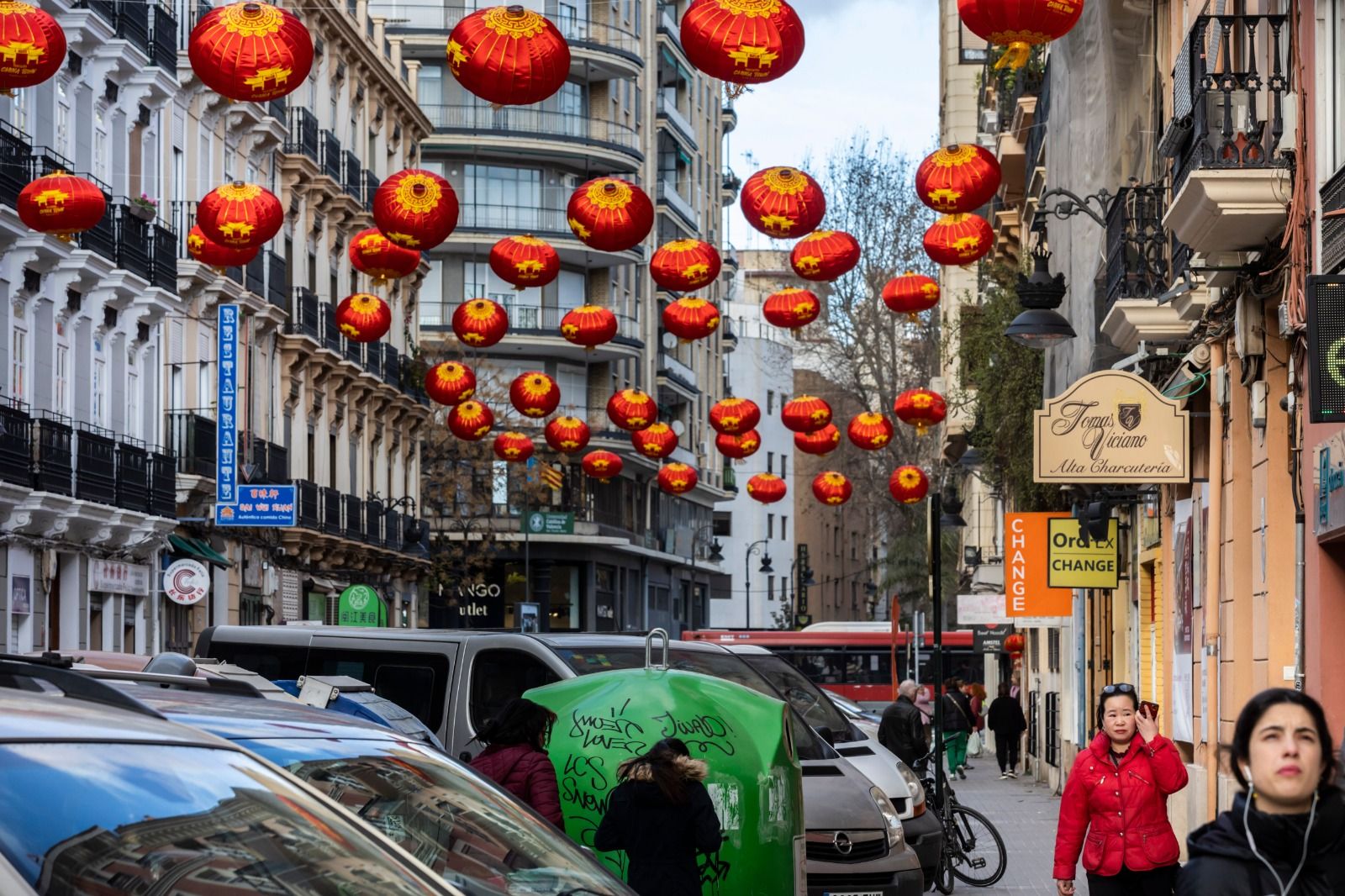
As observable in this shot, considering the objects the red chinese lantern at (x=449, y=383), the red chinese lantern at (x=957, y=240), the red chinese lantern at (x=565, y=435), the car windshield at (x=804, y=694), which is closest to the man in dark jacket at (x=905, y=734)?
the car windshield at (x=804, y=694)

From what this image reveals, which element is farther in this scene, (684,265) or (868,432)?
(868,432)

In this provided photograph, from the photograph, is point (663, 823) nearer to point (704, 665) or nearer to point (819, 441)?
point (704, 665)

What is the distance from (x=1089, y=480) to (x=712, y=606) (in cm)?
10086

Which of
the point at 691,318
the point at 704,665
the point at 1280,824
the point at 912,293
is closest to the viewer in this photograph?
the point at 1280,824

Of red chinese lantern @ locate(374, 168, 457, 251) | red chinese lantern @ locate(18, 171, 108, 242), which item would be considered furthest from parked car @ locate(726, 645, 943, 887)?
red chinese lantern @ locate(18, 171, 108, 242)

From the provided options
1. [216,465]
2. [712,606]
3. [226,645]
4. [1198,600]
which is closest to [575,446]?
[216,465]

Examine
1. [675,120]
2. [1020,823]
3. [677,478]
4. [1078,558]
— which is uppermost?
[675,120]

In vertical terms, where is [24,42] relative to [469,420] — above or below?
above

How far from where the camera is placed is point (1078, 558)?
27.2 m

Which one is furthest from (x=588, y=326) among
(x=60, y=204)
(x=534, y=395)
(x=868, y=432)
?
(x=60, y=204)

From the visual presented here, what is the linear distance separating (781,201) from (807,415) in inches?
578

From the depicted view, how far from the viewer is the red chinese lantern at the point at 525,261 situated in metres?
28.1

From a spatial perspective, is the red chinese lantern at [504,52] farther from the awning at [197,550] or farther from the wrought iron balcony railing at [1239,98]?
the awning at [197,550]

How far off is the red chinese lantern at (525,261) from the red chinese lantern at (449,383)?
230 inches
